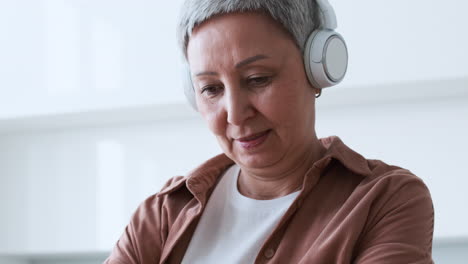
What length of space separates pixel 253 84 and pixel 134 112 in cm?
162

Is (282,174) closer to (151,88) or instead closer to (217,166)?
(217,166)

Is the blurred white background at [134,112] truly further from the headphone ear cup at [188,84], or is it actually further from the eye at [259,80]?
the eye at [259,80]

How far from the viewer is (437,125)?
2.56 m

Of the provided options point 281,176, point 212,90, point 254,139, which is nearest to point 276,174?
point 281,176

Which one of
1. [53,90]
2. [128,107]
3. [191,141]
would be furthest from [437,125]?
[53,90]

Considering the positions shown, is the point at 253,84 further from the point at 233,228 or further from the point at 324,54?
the point at 233,228

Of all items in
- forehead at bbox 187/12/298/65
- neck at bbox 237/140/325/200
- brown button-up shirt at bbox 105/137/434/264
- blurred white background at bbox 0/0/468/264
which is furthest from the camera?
blurred white background at bbox 0/0/468/264

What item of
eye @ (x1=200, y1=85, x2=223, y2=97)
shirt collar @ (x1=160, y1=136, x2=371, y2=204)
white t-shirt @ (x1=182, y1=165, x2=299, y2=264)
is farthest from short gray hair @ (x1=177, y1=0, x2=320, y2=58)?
white t-shirt @ (x1=182, y1=165, x2=299, y2=264)

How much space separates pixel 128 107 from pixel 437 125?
4.08 feet

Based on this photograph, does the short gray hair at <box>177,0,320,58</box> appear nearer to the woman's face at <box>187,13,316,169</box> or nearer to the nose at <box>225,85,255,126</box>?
the woman's face at <box>187,13,316,169</box>

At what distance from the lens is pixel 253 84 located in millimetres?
1325

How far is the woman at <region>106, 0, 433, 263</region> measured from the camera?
4.01ft

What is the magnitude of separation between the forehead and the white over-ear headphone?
0.04 m

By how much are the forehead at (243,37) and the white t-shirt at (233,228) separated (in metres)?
0.32
